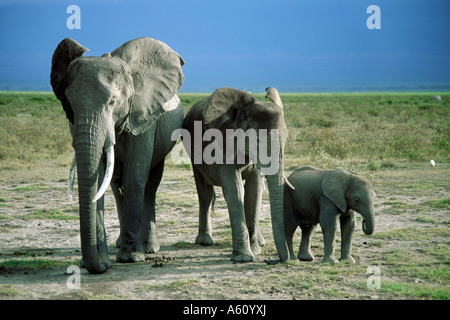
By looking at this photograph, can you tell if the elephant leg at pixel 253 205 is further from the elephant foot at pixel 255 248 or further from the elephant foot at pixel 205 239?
the elephant foot at pixel 205 239

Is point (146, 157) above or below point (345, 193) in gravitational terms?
above

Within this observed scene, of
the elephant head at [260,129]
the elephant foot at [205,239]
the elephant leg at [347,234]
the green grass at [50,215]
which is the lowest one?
the elephant foot at [205,239]

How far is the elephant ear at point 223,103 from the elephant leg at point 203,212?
141cm

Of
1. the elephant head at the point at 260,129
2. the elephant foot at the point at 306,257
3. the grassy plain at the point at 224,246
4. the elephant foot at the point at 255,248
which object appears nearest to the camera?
the grassy plain at the point at 224,246

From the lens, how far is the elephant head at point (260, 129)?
22.5 feet

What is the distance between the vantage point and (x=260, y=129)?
6.96 meters

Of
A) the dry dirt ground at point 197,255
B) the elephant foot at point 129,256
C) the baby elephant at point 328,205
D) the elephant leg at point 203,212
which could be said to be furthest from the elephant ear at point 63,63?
the baby elephant at point 328,205

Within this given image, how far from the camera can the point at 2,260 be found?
7.36m

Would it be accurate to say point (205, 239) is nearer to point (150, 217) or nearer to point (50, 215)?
point (150, 217)

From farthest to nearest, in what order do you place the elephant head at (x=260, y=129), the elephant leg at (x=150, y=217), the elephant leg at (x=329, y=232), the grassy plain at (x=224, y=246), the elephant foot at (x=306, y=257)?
the elephant leg at (x=150, y=217), the elephant foot at (x=306, y=257), the elephant leg at (x=329, y=232), the elephant head at (x=260, y=129), the grassy plain at (x=224, y=246)

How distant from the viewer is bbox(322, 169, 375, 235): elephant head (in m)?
7.06

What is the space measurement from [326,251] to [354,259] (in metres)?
0.49
